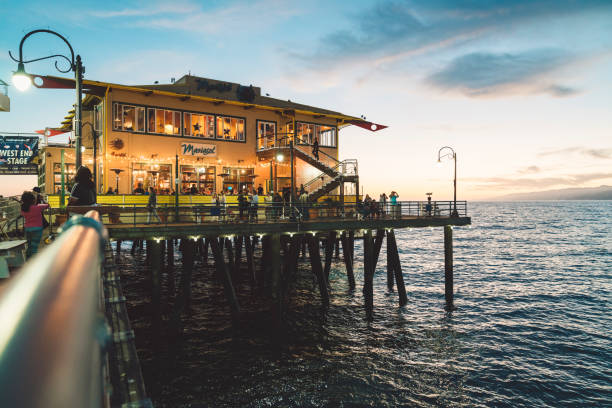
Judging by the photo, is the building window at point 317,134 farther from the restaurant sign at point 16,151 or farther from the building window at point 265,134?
the restaurant sign at point 16,151

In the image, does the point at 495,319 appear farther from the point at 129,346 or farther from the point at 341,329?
the point at 129,346

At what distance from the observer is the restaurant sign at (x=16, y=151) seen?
35.6 metres

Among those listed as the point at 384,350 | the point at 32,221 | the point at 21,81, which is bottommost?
the point at 384,350

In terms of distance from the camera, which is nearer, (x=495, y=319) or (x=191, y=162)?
(x=495, y=319)

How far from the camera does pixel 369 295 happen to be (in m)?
19.7

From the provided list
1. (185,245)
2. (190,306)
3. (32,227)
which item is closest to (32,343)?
(32,227)

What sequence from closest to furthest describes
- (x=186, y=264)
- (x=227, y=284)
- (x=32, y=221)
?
(x=32, y=221) → (x=186, y=264) → (x=227, y=284)

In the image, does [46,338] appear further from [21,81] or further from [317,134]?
[317,134]

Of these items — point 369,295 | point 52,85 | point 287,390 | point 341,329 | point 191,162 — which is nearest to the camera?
point 287,390

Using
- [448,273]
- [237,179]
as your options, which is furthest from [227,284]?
[237,179]

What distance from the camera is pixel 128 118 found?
26.2 meters

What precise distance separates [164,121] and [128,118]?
2377 mm

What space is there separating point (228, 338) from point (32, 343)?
17.2 meters

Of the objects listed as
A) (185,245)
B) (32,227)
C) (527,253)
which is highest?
(32,227)
